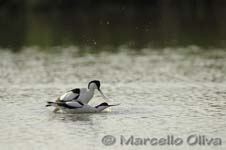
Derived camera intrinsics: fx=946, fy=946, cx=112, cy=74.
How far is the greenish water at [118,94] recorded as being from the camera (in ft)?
43.2

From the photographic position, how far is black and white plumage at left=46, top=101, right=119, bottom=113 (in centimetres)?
1519

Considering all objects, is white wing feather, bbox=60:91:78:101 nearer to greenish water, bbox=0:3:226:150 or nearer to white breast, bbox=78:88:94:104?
white breast, bbox=78:88:94:104

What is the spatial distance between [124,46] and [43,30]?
6741 millimetres

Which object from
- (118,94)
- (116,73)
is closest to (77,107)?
(118,94)

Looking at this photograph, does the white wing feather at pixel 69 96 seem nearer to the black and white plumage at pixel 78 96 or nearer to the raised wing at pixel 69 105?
the black and white plumage at pixel 78 96

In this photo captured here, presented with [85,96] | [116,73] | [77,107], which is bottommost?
[77,107]

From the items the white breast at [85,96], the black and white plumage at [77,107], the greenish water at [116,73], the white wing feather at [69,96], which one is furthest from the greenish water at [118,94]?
the white breast at [85,96]

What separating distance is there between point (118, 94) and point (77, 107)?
7.11ft

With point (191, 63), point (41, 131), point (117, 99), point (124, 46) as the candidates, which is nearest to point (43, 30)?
point (124, 46)

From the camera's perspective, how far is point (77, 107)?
50.0 ft

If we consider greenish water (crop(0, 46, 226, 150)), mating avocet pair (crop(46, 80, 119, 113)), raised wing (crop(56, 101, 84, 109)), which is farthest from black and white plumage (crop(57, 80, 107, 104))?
greenish water (crop(0, 46, 226, 150))

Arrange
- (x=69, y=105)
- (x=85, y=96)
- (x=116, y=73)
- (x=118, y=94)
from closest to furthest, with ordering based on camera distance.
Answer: (x=69, y=105) → (x=85, y=96) → (x=118, y=94) → (x=116, y=73)

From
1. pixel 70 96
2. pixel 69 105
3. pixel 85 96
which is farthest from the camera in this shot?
pixel 85 96

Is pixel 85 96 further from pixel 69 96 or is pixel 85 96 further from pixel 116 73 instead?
pixel 116 73
